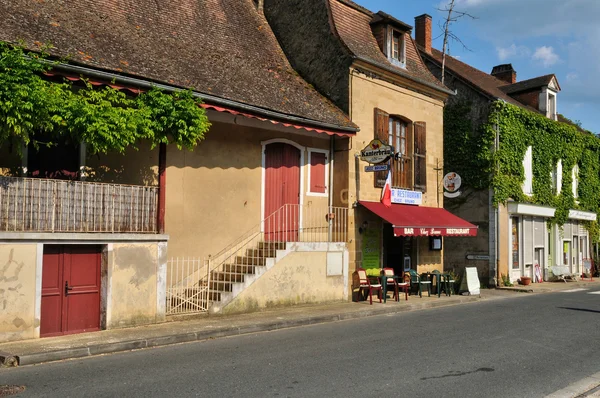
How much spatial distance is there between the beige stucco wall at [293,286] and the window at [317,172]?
2.10m

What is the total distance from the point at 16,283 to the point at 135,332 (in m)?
2.01

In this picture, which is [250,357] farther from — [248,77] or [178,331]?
[248,77]

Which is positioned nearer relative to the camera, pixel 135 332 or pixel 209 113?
pixel 135 332

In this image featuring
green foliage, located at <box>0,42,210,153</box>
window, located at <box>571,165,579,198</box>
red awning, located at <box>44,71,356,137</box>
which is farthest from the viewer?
window, located at <box>571,165,579,198</box>

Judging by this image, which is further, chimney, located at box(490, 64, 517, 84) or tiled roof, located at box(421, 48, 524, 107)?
chimney, located at box(490, 64, 517, 84)

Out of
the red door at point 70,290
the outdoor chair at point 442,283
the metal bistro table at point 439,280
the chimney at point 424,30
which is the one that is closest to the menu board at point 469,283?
the outdoor chair at point 442,283

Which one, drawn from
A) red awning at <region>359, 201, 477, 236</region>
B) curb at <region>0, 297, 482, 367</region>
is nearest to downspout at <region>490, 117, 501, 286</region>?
red awning at <region>359, 201, 477, 236</region>

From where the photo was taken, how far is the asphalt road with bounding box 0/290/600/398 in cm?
626

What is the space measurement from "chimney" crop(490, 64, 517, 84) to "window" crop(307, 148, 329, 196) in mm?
18386

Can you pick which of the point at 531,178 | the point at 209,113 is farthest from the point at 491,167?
the point at 209,113

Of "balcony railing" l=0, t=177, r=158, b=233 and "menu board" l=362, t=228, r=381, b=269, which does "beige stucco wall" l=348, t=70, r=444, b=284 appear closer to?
"menu board" l=362, t=228, r=381, b=269

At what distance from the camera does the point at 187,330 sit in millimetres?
9828

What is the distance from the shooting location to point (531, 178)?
2386 cm

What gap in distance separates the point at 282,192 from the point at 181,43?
4.40 meters
